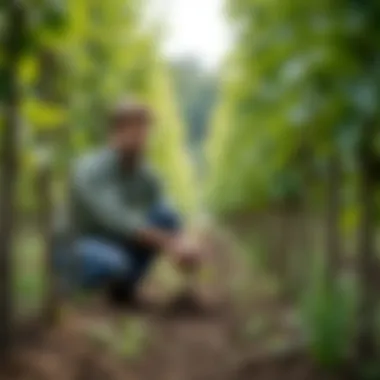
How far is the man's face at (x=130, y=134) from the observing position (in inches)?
179

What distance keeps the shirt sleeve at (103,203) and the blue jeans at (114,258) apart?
0.40 ft

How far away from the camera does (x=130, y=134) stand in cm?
463

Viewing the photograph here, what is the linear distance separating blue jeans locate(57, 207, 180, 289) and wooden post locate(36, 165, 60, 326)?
91 centimetres

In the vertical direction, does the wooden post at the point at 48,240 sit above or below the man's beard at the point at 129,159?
below

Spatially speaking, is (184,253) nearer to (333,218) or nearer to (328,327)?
(333,218)

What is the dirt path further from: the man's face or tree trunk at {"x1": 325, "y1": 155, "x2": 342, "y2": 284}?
the man's face

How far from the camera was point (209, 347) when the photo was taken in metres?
3.89

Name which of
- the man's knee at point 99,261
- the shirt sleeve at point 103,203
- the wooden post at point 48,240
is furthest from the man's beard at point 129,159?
the wooden post at point 48,240

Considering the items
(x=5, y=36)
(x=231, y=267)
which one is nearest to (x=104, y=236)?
(x=5, y=36)

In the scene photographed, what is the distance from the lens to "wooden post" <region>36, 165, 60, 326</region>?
348 cm

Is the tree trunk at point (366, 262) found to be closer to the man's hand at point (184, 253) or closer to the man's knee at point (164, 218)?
the man's hand at point (184, 253)

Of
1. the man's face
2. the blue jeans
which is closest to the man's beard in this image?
the man's face

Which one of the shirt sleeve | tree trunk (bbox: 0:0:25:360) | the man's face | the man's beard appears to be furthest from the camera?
the man's beard

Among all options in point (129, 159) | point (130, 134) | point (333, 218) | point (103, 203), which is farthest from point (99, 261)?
point (333, 218)
